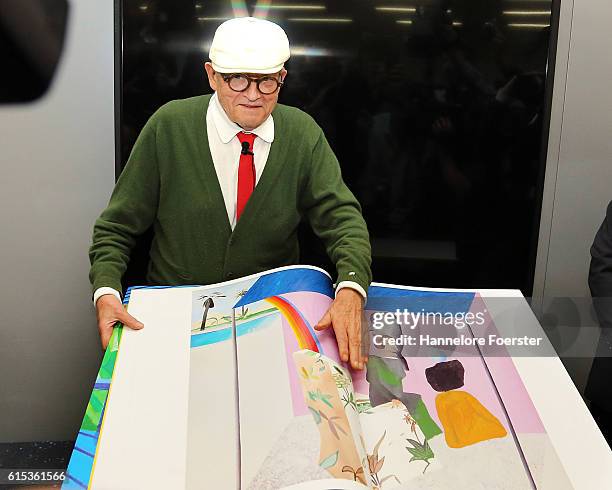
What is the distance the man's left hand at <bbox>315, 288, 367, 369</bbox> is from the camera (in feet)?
3.61

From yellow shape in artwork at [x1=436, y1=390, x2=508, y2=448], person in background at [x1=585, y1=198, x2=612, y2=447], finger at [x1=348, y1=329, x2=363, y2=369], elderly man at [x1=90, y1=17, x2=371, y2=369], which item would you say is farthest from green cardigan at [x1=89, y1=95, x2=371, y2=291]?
person in background at [x1=585, y1=198, x2=612, y2=447]

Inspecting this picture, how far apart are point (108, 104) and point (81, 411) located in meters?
0.77

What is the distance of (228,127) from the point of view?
1.38 m

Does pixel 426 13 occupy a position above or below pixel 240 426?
above

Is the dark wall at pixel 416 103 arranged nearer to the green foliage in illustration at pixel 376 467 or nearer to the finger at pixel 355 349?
the finger at pixel 355 349

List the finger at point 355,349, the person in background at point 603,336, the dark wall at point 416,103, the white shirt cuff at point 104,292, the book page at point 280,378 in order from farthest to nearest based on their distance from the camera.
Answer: the dark wall at point 416,103
the person in background at point 603,336
the white shirt cuff at point 104,292
the finger at point 355,349
the book page at point 280,378

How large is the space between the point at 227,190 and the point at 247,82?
8.1 inches

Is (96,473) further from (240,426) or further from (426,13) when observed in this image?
(426,13)

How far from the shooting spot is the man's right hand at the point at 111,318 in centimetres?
115

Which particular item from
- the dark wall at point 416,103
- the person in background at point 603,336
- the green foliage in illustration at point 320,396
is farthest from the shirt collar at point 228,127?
the person in background at point 603,336

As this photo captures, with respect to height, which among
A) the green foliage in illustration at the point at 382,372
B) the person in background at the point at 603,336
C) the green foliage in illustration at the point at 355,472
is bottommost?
the person in background at the point at 603,336

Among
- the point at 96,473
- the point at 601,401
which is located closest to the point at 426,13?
the point at 601,401

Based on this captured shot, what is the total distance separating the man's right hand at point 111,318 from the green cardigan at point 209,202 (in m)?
0.15

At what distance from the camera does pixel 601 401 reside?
1454 mm
